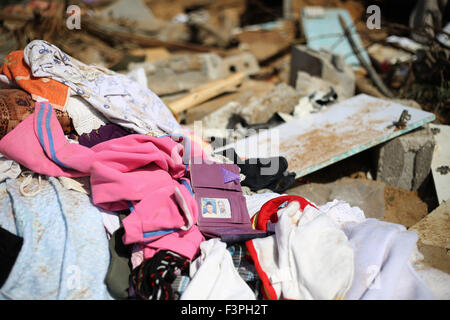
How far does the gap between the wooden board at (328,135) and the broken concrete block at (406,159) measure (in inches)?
4.4

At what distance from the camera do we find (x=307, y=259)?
1648 mm

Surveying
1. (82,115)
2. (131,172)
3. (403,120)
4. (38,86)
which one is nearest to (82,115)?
(82,115)

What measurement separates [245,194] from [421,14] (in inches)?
167

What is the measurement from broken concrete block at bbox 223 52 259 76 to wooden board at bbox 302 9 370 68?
1132 mm

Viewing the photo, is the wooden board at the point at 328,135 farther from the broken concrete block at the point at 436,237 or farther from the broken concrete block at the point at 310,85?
the broken concrete block at the point at 436,237

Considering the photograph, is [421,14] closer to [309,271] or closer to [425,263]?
[425,263]

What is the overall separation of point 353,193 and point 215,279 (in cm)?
186

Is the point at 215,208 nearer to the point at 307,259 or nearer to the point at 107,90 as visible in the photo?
the point at 307,259

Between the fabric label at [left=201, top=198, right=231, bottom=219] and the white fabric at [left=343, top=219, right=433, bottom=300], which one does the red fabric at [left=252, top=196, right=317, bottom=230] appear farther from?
the white fabric at [left=343, top=219, right=433, bottom=300]

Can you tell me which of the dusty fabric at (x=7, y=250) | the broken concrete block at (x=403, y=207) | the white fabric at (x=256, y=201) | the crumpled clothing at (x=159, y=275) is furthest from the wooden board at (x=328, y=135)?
the dusty fabric at (x=7, y=250)

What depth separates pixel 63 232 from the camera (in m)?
1.82

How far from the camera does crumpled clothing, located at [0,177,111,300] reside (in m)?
1.67

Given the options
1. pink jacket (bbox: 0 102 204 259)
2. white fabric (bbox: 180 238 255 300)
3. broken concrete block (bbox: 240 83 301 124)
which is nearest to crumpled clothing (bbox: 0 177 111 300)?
pink jacket (bbox: 0 102 204 259)
